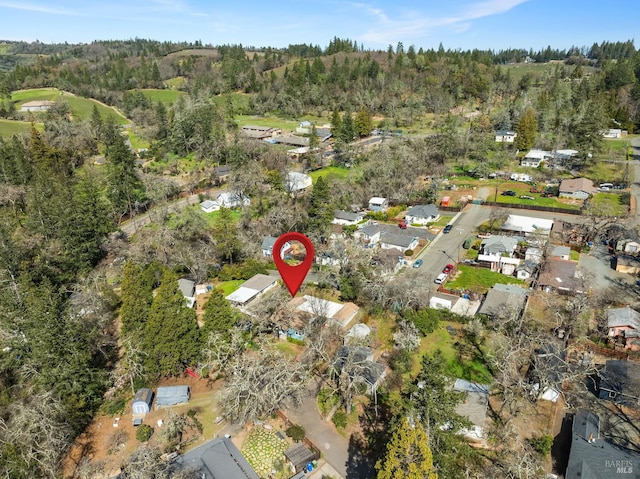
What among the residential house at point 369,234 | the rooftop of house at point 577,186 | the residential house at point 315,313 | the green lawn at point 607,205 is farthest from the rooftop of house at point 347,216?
the rooftop of house at point 577,186

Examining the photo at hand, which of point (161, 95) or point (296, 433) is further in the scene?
point (161, 95)

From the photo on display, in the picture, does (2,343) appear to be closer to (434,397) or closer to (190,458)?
(190,458)

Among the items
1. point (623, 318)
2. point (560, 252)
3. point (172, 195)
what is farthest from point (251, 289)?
point (560, 252)

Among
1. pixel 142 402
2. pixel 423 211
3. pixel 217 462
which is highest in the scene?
pixel 423 211

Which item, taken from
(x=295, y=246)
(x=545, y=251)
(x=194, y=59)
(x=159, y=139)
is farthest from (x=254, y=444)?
(x=194, y=59)

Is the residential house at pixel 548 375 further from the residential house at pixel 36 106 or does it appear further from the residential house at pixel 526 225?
the residential house at pixel 36 106

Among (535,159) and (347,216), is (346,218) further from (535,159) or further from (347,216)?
(535,159)

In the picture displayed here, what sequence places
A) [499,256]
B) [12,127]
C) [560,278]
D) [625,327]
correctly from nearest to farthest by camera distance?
[625,327] → [560,278] → [499,256] → [12,127]
